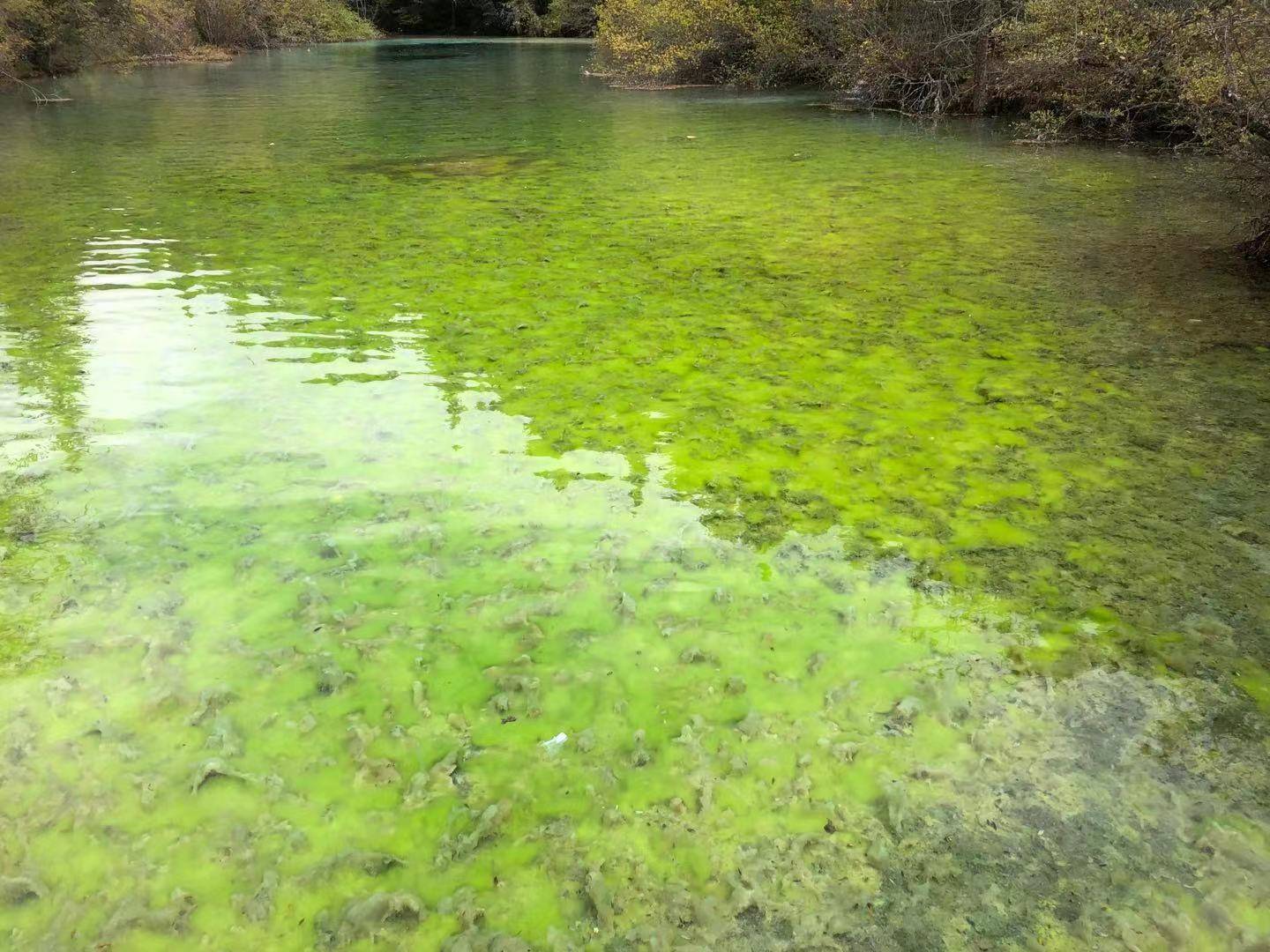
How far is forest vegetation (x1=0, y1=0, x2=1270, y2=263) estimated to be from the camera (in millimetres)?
5855

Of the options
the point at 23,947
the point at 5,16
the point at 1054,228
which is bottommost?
the point at 23,947

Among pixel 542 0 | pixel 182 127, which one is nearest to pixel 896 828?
pixel 182 127

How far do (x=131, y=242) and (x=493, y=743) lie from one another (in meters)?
6.31

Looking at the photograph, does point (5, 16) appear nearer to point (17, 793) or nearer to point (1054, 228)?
point (1054, 228)

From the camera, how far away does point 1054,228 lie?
6957 mm

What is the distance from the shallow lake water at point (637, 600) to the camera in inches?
73.3

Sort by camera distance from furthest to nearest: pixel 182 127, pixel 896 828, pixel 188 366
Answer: pixel 182 127
pixel 188 366
pixel 896 828

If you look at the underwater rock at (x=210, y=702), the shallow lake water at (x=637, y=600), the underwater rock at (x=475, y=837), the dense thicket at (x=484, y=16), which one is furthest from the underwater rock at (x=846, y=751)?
the dense thicket at (x=484, y=16)

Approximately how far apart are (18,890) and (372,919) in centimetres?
74

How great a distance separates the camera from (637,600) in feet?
9.07

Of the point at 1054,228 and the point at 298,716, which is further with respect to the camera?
the point at 1054,228

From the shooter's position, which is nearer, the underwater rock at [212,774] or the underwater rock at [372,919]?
the underwater rock at [372,919]

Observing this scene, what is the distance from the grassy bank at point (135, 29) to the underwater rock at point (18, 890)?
2161 cm

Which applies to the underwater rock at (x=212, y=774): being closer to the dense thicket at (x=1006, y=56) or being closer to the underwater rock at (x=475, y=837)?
the underwater rock at (x=475, y=837)
